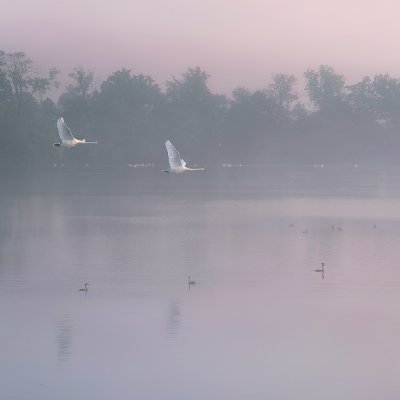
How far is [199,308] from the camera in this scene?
82.8ft

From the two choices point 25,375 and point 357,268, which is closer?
point 25,375

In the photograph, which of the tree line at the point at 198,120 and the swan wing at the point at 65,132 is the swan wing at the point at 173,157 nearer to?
the swan wing at the point at 65,132

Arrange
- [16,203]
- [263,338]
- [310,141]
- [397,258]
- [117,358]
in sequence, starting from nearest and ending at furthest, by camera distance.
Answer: [117,358], [263,338], [397,258], [16,203], [310,141]

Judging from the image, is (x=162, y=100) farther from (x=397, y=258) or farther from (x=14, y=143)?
(x=397, y=258)

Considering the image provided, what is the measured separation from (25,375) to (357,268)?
1473cm

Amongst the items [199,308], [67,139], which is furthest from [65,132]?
[199,308]

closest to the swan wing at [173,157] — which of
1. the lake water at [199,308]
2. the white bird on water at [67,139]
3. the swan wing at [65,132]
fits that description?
the lake water at [199,308]

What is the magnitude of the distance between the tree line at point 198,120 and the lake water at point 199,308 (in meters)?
64.4

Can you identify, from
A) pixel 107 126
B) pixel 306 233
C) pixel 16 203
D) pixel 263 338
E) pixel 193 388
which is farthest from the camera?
pixel 107 126

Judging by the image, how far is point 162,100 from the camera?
139m

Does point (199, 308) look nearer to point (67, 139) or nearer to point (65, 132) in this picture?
point (67, 139)

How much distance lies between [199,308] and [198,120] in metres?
119

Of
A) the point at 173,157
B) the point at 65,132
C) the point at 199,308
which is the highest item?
the point at 65,132

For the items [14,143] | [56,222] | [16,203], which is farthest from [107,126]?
[56,222]
